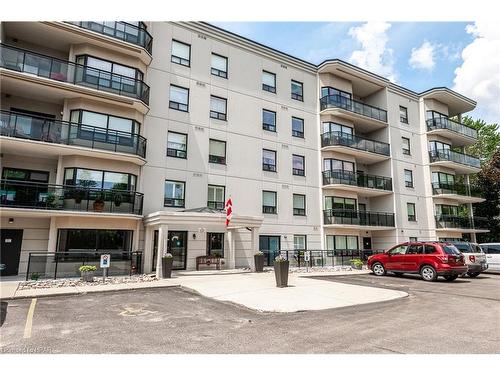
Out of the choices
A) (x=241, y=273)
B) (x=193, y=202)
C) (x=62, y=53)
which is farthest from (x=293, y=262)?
(x=62, y=53)

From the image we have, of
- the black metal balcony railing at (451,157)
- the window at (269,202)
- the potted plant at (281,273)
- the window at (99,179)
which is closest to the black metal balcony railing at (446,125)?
the black metal balcony railing at (451,157)

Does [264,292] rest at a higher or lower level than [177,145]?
lower

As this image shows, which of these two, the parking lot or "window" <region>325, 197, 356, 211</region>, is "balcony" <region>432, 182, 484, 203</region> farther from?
the parking lot

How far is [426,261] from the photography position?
1546cm

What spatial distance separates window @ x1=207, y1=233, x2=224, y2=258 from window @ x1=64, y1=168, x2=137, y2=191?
18.4ft

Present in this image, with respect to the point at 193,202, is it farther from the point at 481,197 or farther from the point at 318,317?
the point at 481,197

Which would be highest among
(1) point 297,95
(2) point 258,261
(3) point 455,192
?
(1) point 297,95

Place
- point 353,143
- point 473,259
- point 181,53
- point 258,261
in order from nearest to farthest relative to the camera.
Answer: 1. point 473,259
2. point 258,261
3. point 181,53
4. point 353,143

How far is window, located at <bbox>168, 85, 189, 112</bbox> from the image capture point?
792 inches

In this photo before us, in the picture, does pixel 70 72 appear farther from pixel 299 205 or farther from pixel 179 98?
pixel 299 205

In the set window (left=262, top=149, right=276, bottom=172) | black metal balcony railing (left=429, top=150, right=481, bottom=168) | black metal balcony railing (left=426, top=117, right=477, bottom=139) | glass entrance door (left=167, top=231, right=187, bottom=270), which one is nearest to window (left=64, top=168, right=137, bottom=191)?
glass entrance door (left=167, top=231, right=187, bottom=270)

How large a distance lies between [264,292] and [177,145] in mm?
11789

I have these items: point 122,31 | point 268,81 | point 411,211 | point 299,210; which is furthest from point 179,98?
point 411,211

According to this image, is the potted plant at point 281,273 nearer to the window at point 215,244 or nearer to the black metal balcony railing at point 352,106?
the window at point 215,244
